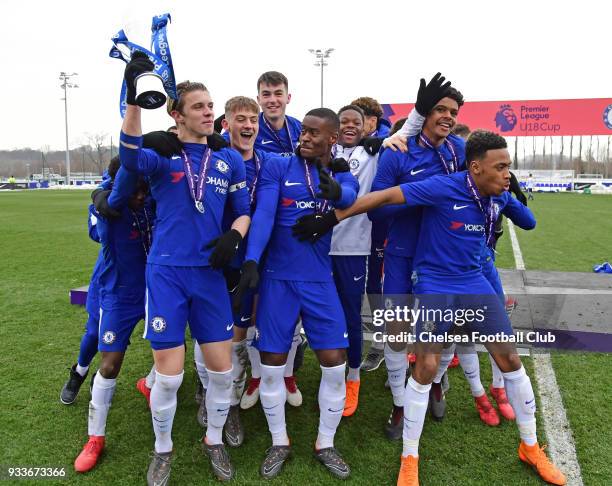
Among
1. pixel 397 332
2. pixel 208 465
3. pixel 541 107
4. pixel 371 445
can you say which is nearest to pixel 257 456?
pixel 208 465

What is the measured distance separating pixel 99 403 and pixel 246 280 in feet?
4.61

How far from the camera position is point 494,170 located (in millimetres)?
3035

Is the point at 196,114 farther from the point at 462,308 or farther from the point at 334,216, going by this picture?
the point at 462,308

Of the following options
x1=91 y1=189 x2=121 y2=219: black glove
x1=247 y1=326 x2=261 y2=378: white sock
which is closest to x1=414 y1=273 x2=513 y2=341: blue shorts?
x1=247 y1=326 x2=261 y2=378: white sock

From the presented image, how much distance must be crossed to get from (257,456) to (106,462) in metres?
0.98

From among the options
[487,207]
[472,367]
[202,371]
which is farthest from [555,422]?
[202,371]

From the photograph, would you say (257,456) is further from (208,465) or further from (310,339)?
(310,339)

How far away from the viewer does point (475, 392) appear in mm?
3814

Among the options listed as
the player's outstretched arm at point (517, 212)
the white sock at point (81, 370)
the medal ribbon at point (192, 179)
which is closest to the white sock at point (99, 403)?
the white sock at point (81, 370)

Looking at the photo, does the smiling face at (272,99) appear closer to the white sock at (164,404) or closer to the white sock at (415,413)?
the white sock at (164,404)

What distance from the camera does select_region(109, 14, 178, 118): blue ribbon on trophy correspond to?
2428 mm

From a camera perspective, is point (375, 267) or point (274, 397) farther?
point (375, 267)

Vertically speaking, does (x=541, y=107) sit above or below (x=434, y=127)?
above

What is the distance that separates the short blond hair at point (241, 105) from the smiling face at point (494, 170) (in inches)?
62.9
